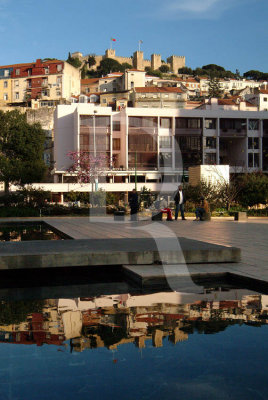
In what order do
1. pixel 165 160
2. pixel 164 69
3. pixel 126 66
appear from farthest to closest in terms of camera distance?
pixel 164 69
pixel 126 66
pixel 165 160

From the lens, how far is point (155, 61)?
158250 millimetres

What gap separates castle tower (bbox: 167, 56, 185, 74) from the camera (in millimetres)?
164500

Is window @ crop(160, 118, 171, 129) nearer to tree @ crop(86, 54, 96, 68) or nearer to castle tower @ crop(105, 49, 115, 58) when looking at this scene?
tree @ crop(86, 54, 96, 68)

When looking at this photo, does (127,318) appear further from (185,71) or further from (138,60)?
(185,71)

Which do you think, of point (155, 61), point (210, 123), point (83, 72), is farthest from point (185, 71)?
point (210, 123)

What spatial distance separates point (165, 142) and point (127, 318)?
195 ft

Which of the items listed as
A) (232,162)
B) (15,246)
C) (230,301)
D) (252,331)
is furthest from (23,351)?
(232,162)

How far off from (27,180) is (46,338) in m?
44.9

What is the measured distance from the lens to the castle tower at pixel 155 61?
518 ft

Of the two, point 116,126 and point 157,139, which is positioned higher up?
point 116,126

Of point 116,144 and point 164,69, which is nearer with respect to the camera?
point 116,144

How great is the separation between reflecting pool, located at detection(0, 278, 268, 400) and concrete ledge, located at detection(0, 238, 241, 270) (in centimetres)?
159

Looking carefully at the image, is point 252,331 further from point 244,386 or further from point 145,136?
point 145,136

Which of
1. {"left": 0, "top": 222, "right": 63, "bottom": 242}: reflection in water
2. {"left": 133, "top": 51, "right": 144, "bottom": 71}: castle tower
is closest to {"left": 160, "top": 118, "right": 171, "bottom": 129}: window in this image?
{"left": 0, "top": 222, "right": 63, "bottom": 242}: reflection in water
